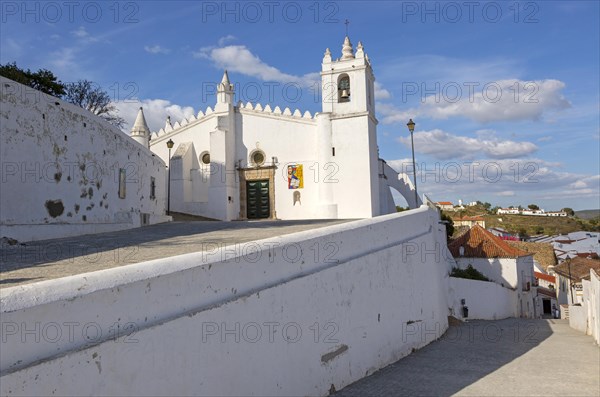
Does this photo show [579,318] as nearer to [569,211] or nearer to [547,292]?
[547,292]

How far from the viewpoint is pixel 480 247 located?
28.2 m

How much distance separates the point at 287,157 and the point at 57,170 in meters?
12.1

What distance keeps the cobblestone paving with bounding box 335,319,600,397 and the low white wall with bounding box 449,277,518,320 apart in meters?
4.61

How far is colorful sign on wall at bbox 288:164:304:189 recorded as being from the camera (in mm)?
21000

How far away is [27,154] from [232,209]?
12691 mm

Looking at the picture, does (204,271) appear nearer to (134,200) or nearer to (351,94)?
(134,200)

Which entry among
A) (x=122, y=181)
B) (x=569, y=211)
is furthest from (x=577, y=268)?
(x=569, y=211)

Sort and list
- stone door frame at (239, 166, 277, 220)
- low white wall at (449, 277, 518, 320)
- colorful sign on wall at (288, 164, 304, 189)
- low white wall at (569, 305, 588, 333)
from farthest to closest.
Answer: stone door frame at (239, 166, 277, 220) < colorful sign on wall at (288, 164, 304, 189) < low white wall at (449, 277, 518, 320) < low white wall at (569, 305, 588, 333)

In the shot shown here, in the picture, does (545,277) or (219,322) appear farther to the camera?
(545,277)

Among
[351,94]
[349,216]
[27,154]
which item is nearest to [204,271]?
[27,154]

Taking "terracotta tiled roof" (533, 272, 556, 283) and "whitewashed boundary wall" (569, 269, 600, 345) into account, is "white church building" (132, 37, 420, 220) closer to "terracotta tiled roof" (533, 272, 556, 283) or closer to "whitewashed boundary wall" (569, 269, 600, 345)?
"whitewashed boundary wall" (569, 269, 600, 345)

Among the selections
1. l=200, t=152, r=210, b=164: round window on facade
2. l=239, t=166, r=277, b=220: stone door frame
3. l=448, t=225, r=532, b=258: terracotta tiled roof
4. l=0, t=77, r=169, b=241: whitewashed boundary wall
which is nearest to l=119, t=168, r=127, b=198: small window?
l=0, t=77, r=169, b=241: whitewashed boundary wall

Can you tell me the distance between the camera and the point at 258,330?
5352mm

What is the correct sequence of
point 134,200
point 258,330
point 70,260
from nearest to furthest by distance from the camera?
point 258,330, point 70,260, point 134,200
